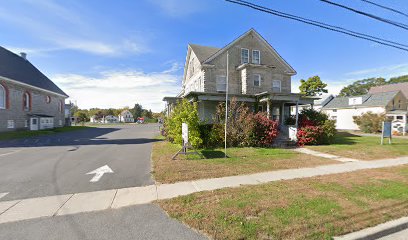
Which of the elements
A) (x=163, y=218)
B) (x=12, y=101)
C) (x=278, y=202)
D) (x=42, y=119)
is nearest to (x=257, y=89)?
(x=278, y=202)

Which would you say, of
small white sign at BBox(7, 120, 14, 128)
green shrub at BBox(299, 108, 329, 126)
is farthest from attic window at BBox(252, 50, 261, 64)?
small white sign at BBox(7, 120, 14, 128)

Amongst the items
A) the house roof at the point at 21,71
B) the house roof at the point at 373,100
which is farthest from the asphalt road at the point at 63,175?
the house roof at the point at 373,100

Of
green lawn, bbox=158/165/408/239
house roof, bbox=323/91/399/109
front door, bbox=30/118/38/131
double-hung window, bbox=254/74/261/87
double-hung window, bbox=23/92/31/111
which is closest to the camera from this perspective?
green lawn, bbox=158/165/408/239

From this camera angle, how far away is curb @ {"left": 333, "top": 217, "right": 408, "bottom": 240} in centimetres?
357

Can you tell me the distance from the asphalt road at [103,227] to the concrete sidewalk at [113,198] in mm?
345

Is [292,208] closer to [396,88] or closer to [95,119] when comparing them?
[396,88]

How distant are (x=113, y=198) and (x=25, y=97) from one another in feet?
107

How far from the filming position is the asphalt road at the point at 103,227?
11.6ft

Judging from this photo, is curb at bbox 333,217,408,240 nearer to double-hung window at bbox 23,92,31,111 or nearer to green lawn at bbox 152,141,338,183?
green lawn at bbox 152,141,338,183

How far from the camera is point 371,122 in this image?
2744 centimetres

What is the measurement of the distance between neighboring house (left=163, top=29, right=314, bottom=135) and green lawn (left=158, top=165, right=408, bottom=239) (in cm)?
1324

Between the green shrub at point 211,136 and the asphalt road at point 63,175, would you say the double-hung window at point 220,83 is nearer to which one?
the green shrub at point 211,136

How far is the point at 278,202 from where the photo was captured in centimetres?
487

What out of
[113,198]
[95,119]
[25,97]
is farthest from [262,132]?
[95,119]
